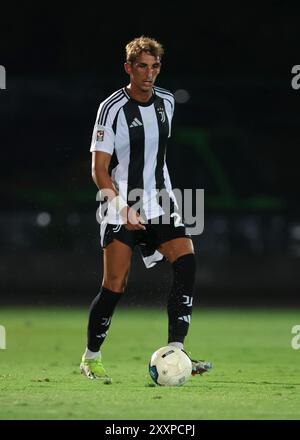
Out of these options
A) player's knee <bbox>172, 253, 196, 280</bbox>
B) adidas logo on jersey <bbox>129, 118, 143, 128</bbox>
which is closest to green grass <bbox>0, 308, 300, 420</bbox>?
player's knee <bbox>172, 253, 196, 280</bbox>

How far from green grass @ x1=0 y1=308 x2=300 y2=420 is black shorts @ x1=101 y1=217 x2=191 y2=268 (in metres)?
0.85

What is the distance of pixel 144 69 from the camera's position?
7.43 m

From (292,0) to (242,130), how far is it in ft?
13.7

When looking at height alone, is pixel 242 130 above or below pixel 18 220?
above

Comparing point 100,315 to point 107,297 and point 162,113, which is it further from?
point 162,113

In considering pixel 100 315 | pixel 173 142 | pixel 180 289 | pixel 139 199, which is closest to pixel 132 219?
pixel 139 199

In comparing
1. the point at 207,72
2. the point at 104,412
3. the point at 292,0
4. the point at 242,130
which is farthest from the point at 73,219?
the point at 104,412

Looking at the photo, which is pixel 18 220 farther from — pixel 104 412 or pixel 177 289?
pixel 104 412

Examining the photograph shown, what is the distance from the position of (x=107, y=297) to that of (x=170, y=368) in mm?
640

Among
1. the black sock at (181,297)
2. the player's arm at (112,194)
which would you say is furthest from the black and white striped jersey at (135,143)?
the black sock at (181,297)

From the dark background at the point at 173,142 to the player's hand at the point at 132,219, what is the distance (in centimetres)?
694

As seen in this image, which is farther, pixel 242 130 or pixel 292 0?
pixel 292 0

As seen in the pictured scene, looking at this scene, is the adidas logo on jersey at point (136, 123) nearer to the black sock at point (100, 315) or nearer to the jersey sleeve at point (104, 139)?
the jersey sleeve at point (104, 139)
